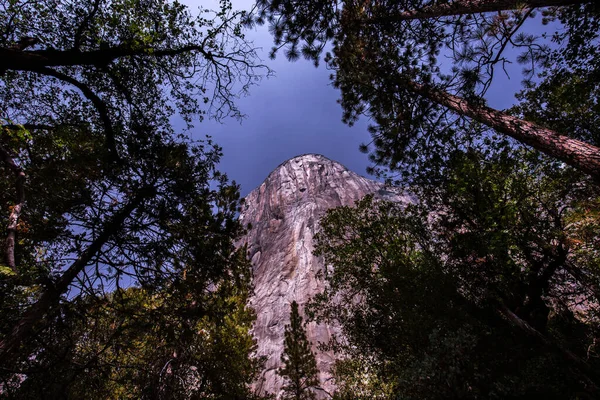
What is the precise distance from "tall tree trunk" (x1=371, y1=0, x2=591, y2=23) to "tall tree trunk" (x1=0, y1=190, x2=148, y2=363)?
741 centimetres

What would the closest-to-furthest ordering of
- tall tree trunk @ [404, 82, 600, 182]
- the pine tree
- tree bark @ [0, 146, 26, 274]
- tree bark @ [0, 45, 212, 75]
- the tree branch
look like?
tree bark @ [0, 146, 26, 274] < tree bark @ [0, 45, 212, 75] < tall tree trunk @ [404, 82, 600, 182] < the tree branch < the pine tree

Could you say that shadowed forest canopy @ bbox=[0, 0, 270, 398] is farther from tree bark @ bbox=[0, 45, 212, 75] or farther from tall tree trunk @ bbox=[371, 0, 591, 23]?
tall tree trunk @ bbox=[371, 0, 591, 23]

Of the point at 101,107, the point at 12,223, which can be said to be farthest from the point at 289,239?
the point at 12,223

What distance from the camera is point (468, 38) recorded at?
5062 mm

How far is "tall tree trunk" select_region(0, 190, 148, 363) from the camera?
134 inches

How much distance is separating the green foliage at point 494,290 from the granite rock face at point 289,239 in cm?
1814

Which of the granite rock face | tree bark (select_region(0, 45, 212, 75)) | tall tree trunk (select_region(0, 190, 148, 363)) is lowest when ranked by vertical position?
tall tree trunk (select_region(0, 190, 148, 363))

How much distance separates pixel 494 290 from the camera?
8781mm

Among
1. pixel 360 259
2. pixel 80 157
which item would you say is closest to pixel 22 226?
pixel 80 157

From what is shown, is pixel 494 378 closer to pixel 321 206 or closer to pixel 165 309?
pixel 165 309

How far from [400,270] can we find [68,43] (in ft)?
38.7

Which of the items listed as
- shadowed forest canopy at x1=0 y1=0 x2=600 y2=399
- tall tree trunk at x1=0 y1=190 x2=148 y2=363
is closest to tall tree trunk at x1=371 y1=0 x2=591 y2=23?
shadowed forest canopy at x1=0 y1=0 x2=600 y2=399

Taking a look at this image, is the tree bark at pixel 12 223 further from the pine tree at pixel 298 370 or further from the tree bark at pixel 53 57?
the pine tree at pixel 298 370

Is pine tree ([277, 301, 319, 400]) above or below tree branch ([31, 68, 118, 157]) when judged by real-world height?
below
